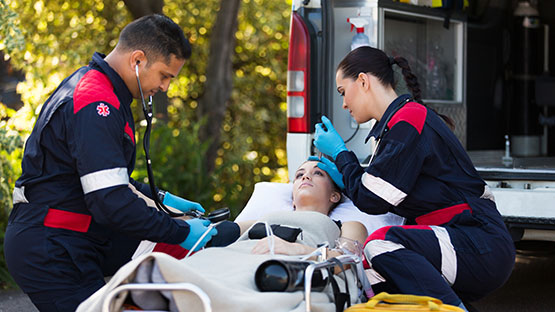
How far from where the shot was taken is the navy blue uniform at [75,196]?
111 inches

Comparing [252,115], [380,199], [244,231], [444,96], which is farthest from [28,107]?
[252,115]

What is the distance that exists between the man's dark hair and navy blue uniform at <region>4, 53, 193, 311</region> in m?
0.15

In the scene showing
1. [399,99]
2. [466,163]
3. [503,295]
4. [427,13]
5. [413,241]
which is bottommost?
[503,295]

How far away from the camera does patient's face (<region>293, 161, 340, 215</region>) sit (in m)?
4.19

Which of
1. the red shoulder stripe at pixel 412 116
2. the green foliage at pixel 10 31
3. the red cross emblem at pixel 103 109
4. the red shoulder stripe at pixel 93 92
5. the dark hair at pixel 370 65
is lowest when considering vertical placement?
the red shoulder stripe at pixel 412 116

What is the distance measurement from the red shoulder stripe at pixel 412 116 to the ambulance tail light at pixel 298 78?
1456mm

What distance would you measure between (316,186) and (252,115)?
6.72m

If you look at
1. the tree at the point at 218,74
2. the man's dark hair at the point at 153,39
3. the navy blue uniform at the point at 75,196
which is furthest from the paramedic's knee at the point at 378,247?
the tree at the point at 218,74

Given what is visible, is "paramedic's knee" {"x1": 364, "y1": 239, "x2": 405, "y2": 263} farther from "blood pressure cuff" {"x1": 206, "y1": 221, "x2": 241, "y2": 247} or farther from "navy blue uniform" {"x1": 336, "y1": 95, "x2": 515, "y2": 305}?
"blood pressure cuff" {"x1": 206, "y1": 221, "x2": 241, "y2": 247}

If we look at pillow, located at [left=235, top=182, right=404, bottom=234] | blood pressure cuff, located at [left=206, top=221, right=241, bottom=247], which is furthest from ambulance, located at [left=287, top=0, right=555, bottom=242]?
blood pressure cuff, located at [left=206, top=221, right=241, bottom=247]

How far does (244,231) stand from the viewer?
3908 mm

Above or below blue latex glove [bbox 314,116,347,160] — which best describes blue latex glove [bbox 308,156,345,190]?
below

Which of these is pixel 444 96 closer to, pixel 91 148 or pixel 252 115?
pixel 91 148

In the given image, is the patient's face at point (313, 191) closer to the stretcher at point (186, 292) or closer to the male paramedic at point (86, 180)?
the male paramedic at point (86, 180)
